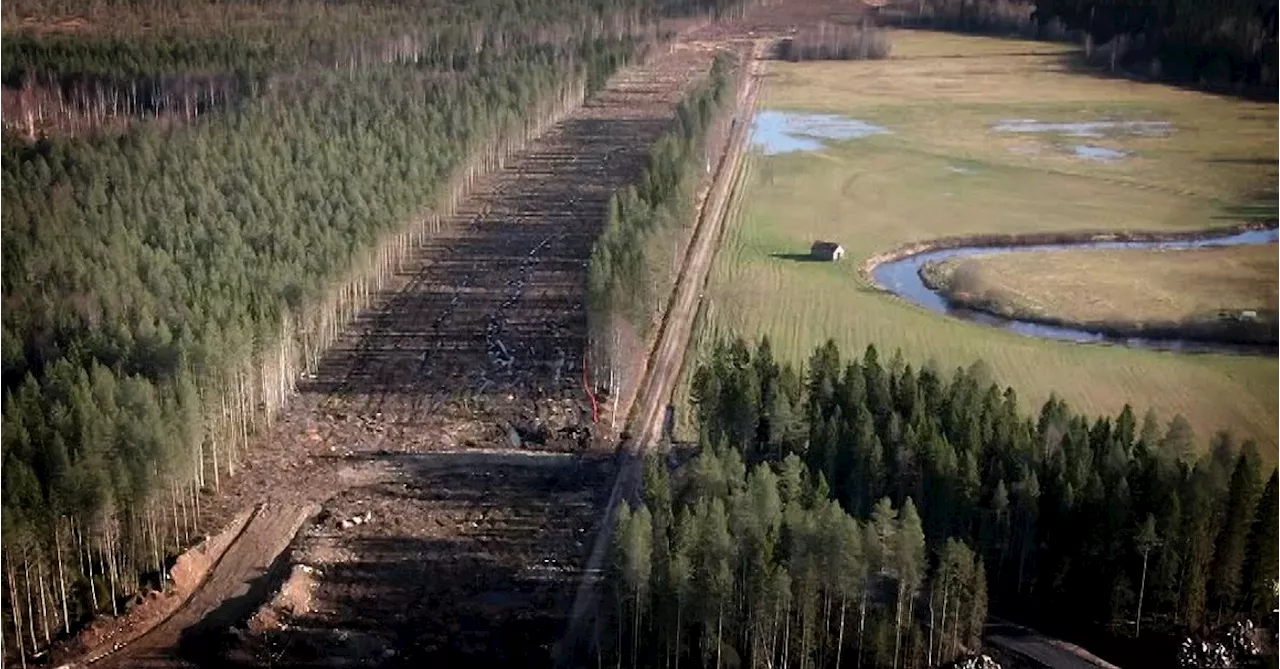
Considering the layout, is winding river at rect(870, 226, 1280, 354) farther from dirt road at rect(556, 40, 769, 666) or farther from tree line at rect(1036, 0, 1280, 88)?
tree line at rect(1036, 0, 1280, 88)

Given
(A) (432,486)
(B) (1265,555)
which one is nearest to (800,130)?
(A) (432,486)

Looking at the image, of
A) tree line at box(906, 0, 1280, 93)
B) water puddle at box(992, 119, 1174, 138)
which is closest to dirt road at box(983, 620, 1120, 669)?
water puddle at box(992, 119, 1174, 138)

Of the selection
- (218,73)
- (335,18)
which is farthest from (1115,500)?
(335,18)

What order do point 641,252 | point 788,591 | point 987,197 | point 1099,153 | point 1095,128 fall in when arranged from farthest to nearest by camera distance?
1. point 1095,128
2. point 1099,153
3. point 987,197
4. point 641,252
5. point 788,591

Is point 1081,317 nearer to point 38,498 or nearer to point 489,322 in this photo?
point 489,322

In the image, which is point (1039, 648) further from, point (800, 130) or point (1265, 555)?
point (800, 130)
